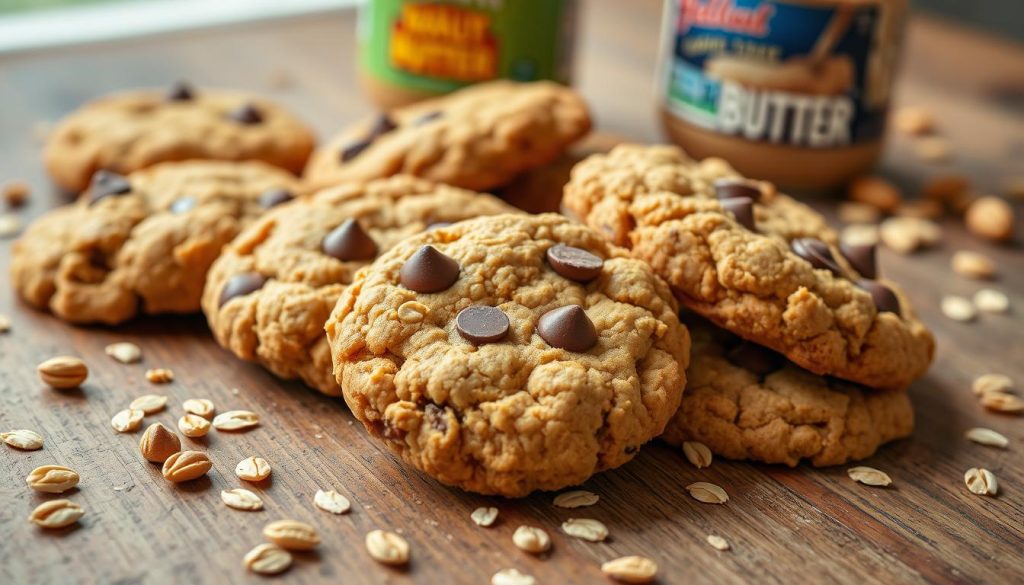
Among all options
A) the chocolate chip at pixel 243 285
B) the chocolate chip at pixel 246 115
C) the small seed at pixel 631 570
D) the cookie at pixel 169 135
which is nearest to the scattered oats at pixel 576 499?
the small seed at pixel 631 570

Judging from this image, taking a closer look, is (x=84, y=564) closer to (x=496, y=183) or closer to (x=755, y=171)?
(x=496, y=183)

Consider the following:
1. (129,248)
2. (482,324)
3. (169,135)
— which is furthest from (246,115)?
(482,324)

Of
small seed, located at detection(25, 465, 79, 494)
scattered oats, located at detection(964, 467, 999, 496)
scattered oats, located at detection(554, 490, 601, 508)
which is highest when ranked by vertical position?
scattered oats, located at detection(964, 467, 999, 496)

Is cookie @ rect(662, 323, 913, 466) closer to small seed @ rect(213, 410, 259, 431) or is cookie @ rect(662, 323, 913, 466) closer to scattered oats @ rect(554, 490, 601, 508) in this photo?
scattered oats @ rect(554, 490, 601, 508)

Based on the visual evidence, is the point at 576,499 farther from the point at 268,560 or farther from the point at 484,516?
the point at 268,560

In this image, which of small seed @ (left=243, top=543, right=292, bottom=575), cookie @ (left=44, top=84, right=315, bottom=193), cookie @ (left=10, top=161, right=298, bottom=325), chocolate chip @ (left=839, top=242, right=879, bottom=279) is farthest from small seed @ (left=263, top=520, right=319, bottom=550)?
cookie @ (left=44, top=84, right=315, bottom=193)

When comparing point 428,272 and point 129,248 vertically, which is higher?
point 428,272

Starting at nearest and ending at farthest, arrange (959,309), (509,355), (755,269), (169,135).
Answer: (509,355), (755,269), (959,309), (169,135)
